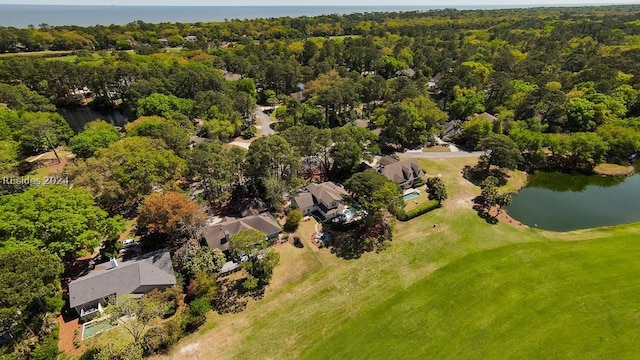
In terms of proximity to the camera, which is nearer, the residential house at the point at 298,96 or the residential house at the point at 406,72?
the residential house at the point at 298,96

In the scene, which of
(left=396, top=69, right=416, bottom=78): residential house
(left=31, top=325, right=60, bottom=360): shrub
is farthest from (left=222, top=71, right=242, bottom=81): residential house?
(left=31, top=325, right=60, bottom=360): shrub

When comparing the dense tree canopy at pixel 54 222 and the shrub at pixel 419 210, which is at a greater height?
the dense tree canopy at pixel 54 222

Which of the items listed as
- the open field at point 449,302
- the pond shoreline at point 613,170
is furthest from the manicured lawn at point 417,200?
the pond shoreline at point 613,170

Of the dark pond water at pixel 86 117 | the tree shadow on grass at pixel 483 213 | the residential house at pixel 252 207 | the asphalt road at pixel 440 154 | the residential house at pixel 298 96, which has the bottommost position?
the tree shadow on grass at pixel 483 213

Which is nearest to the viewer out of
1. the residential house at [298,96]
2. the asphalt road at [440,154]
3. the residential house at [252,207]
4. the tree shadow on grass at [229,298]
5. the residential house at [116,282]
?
the residential house at [116,282]

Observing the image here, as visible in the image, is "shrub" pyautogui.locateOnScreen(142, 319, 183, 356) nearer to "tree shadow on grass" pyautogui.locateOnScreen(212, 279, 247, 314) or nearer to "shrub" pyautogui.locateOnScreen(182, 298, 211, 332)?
"shrub" pyautogui.locateOnScreen(182, 298, 211, 332)

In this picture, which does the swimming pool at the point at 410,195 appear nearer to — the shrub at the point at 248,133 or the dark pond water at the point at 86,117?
the shrub at the point at 248,133
